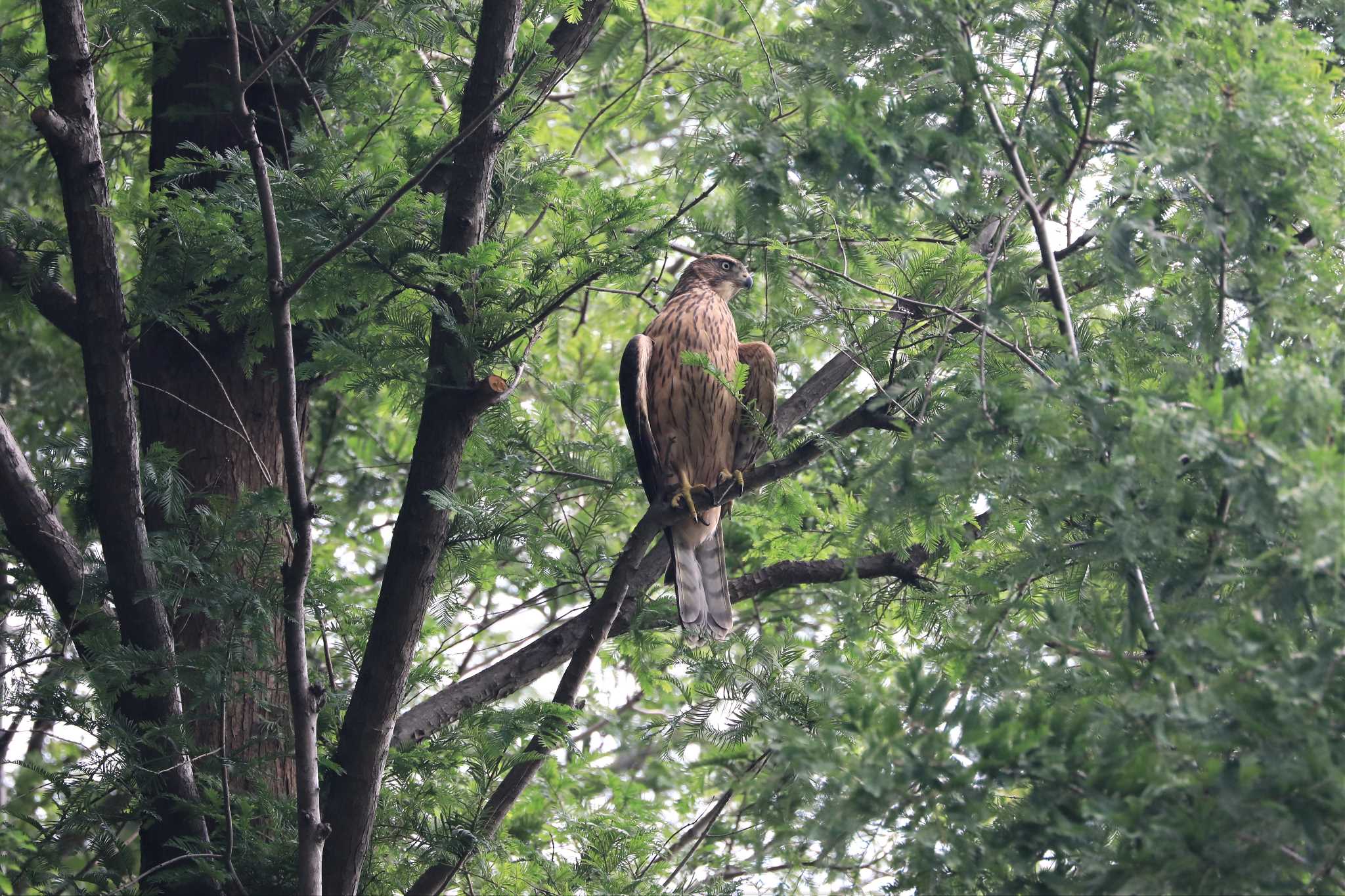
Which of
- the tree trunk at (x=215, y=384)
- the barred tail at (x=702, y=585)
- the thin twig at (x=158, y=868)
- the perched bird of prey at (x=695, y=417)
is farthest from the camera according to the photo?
the perched bird of prey at (x=695, y=417)

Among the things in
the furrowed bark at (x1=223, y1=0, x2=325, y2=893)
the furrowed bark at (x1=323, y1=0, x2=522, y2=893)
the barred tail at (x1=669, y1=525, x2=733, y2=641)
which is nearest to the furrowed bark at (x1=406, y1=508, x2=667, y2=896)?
the furrowed bark at (x1=323, y1=0, x2=522, y2=893)

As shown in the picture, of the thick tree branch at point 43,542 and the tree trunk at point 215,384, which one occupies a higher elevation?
the tree trunk at point 215,384

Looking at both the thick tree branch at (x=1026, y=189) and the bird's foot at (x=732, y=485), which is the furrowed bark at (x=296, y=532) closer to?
the bird's foot at (x=732, y=485)

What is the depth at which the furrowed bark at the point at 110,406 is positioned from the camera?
354cm

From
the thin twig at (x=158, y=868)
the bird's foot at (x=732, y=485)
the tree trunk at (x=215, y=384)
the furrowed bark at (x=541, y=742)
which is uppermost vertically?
the tree trunk at (x=215, y=384)

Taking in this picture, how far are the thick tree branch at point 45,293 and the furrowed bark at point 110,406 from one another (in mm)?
449

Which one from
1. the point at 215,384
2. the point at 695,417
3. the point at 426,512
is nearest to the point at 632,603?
the point at 695,417

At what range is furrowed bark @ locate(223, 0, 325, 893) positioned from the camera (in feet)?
10.2

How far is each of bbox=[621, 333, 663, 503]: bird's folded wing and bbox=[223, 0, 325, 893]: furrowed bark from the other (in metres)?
1.94

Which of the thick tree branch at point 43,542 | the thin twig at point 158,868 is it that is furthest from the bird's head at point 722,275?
the thin twig at point 158,868

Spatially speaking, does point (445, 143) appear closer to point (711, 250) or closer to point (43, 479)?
point (711, 250)

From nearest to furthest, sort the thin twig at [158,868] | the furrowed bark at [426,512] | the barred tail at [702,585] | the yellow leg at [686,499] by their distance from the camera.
→ the thin twig at [158,868] < the furrowed bark at [426,512] < the yellow leg at [686,499] < the barred tail at [702,585]

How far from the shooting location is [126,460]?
3.59 meters

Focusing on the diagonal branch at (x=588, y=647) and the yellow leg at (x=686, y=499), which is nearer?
the diagonal branch at (x=588, y=647)
